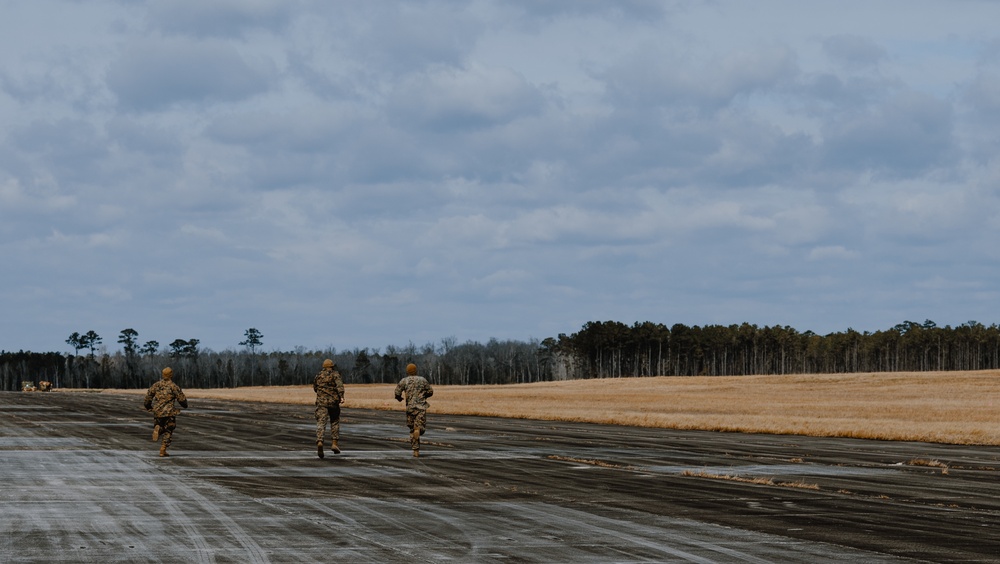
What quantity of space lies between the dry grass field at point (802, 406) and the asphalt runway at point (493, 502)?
8.90 m

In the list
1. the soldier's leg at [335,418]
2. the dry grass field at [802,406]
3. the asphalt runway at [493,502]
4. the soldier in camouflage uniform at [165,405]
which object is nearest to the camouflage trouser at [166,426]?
the soldier in camouflage uniform at [165,405]

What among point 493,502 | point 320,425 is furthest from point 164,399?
point 493,502

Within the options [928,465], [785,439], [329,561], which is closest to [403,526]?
[329,561]

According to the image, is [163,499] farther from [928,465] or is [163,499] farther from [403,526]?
[928,465]

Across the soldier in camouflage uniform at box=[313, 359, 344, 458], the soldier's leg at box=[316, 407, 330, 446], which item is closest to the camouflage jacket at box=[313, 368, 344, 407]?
the soldier in camouflage uniform at box=[313, 359, 344, 458]

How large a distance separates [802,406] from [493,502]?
182ft

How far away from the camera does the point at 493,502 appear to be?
61.7 feet

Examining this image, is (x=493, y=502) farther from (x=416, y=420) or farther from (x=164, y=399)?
(x=164, y=399)

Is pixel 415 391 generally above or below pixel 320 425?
above

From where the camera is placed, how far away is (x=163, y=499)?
1883 centimetres

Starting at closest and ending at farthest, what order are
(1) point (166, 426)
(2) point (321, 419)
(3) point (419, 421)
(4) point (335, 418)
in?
(3) point (419, 421) < (2) point (321, 419) < (1) point (166, 426) < (4) point (335, 418)

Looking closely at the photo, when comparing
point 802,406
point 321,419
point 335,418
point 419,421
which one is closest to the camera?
point 419,421

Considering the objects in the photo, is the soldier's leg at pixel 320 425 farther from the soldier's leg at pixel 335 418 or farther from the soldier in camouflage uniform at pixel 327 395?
the soldier's leg at pixel 335 418

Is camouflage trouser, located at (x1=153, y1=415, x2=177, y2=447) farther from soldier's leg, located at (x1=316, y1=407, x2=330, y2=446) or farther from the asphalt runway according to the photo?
soldier's leg, located at (x1=316, y1=407, x2=330, y2=446)
